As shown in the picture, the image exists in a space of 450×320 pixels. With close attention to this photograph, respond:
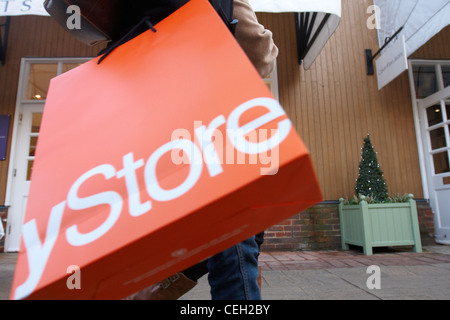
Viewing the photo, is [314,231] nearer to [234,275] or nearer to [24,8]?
[234,275]

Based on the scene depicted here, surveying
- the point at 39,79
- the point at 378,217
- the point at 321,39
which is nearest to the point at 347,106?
the point at 321,39

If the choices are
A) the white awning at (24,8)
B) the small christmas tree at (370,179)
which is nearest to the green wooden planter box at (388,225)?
the small christmas tree at (370,179)

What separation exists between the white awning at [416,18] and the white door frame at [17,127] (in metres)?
4.57

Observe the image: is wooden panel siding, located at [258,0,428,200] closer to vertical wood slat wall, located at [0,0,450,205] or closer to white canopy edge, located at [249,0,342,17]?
vertical wood slat wall, located at [0,0,450,205]

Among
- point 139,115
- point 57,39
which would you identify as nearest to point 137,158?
point 139,115

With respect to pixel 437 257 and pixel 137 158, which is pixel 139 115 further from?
pixel 437 257

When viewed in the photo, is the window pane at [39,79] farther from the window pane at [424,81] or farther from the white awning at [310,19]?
the window pane at [424,81]

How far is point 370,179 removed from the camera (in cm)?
408

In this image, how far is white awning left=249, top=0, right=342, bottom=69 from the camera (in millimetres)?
3361

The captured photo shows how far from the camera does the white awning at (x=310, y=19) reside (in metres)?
3.36

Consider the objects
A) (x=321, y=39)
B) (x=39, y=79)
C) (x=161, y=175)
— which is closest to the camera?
(x=161, y=175)

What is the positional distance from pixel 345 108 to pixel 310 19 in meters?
1.42

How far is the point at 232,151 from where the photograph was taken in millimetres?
487
